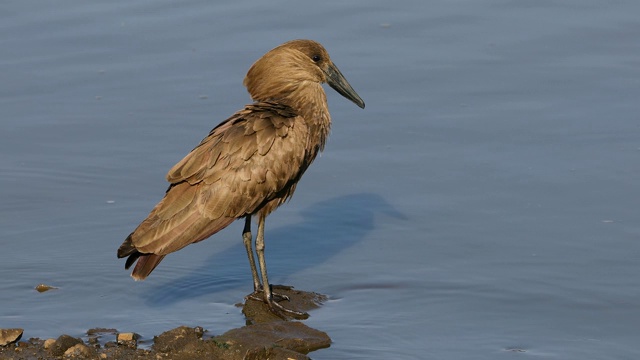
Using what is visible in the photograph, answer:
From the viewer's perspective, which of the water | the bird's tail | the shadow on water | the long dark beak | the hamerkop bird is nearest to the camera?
the bird's tail

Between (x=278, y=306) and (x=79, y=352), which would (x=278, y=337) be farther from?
(x=79, y=352)

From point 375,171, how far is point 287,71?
5.42ft

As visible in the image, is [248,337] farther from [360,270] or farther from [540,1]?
[540,1]

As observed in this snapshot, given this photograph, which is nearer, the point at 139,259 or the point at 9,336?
the point at 9,336

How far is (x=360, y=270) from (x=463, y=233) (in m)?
0.87

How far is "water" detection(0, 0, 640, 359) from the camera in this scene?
311 inches

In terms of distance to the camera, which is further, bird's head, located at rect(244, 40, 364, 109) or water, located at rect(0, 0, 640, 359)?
bird's head, located at rect(244, 40, 364, 109)

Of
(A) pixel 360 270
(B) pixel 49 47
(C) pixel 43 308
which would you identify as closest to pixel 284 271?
(A) pixel 360 270

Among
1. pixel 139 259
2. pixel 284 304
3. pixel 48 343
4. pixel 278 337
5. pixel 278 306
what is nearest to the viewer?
pixel 48 343

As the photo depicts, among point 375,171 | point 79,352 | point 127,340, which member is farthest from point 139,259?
point 375,171

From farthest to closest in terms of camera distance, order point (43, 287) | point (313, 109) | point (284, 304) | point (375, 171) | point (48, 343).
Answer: point (375, 171) < point (313, 109) < point (43, 287) < point (284, 304) < point (48, 343)

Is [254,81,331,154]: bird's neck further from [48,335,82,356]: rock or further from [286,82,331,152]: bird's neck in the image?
[48,335,82,356]: rock

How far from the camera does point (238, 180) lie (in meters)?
8.01

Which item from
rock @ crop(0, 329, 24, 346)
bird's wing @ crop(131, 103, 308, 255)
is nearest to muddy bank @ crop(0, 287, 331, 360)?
rock @ crop(0, 329, 24, 346)
